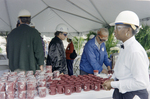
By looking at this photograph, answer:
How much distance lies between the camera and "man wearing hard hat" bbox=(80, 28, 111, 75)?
8.37ft

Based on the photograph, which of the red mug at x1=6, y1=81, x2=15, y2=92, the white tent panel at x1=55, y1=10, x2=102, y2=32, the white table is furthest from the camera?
the white tent panel at x1=55, y1=10, x2=102, y2=32

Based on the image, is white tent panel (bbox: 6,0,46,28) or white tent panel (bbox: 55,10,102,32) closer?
white tent panel (bbox: 6,0,46,28)

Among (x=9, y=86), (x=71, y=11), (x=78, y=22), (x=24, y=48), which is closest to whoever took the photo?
(x=9, y=86)

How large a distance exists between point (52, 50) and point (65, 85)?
1199 millimetres

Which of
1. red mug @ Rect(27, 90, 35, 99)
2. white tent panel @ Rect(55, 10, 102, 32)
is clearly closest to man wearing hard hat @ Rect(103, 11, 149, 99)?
red mug @ Rect(27, 90, 35, 99)

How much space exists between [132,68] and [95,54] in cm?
156

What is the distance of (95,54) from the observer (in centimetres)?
268

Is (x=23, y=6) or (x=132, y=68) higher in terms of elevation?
(x=23, y=6)

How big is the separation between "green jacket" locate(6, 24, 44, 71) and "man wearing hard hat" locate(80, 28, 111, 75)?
840 mm

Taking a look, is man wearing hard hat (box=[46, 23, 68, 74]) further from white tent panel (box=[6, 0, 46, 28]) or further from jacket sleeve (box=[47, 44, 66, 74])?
white tent panel (box=[6, 0, 46, 28])

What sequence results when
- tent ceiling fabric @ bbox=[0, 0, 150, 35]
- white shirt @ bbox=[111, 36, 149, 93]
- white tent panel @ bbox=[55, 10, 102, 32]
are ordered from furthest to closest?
1. white tent panel @ bbox=[55, 10, 102, 32]
2. tent ceiling fabric @ bbox=[0, 0, 150, 35]
3. white shirt @ bbox=[111, 36, 149, 93]

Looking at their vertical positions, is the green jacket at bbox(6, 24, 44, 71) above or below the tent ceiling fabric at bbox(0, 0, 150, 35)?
below

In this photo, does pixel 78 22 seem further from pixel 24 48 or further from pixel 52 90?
pixel 52 90

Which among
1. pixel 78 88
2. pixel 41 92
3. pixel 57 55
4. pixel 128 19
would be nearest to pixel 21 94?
pixel 41 92
